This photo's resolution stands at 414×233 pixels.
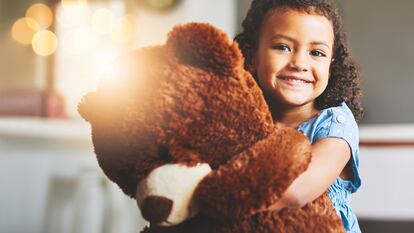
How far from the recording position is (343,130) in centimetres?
40

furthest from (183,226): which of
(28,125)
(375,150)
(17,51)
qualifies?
(17,51)

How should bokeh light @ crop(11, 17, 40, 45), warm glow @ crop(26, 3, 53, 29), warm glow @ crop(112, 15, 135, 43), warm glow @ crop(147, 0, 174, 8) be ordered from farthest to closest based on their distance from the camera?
1. bokeh light @ crop(11, 17, 40, 45)
2. warm glow @ crop(26, 3, 53, 29)
3. warm glow @ crop(112, 15, 135, 43)
4. warm glow @ crop(147, 0, 174, 8)

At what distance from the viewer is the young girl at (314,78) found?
379 mm

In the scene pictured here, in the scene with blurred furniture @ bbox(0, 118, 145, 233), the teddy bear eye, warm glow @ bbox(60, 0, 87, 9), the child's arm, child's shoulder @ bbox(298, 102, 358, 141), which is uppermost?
warm glow @ bbox(60, 0, 87, 9)

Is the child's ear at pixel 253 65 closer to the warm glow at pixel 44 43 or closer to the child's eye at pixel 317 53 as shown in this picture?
the child's eye at pixel 317 53

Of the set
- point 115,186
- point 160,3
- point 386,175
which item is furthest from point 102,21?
point 386,175

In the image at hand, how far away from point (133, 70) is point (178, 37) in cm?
4

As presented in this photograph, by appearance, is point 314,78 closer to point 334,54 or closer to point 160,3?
point 334,54

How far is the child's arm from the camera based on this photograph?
330mm

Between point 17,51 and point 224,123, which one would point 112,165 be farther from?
point 17,51

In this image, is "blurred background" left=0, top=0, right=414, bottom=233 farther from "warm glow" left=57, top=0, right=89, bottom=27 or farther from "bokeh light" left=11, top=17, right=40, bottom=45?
"bokeh light" left=11, top=17, right=40, bottom=45

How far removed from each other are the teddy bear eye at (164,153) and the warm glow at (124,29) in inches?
78.3

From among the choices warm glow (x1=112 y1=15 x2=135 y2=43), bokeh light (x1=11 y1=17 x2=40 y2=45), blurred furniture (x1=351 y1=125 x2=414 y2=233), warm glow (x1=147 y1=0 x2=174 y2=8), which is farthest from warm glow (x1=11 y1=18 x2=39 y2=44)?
blurred furniture (x1=351 y1=125 x2=414 y2=233)

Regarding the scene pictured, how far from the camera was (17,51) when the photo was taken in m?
3.67
